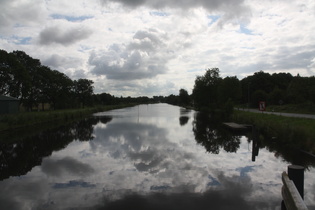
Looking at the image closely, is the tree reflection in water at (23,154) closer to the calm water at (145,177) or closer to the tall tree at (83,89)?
the calm water at (145,177)

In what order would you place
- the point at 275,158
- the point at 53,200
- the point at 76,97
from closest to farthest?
the point at 53,200 → the point at 275,158 → the point at 76,97

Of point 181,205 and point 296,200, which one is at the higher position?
point 296,200

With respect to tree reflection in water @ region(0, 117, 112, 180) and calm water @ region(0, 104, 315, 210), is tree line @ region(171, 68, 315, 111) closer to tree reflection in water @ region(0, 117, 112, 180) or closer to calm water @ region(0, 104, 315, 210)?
calm water @ region(0, 104, 315, 210)

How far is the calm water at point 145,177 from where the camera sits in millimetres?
6926

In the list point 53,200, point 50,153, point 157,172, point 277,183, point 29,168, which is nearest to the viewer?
point 53,200

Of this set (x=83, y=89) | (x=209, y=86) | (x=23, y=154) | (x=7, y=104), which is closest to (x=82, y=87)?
(x=83, y=89)

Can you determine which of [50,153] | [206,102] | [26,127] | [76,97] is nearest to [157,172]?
[50,153]

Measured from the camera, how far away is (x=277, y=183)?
8.57 m

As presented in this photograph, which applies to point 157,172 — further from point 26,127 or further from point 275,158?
point 26,127

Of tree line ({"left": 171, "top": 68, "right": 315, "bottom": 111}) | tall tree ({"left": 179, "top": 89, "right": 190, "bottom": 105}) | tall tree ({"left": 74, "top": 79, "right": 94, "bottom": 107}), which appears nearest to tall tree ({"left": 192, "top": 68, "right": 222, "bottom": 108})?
tree line ({"left": 171, "top": 68, "right": 315, "bottom": 111})

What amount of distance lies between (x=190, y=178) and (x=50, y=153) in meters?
8.81

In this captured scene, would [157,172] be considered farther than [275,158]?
No

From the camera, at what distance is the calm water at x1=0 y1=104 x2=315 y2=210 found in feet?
22.7

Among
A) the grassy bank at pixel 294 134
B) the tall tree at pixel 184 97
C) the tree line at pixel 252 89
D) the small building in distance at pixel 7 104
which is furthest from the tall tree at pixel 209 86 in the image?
the tall tree at pixel 184 97
